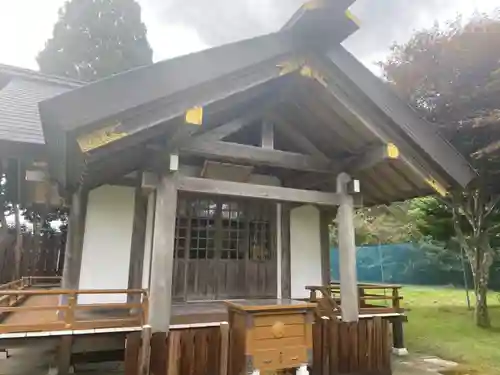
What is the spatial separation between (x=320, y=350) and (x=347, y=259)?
1.25 meters

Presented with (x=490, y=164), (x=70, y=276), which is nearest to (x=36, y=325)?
(x=70, y=276)

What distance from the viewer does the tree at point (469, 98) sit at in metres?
8.45

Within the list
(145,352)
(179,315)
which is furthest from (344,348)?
(145,352)

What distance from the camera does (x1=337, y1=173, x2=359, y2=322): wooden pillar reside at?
5.11 meters

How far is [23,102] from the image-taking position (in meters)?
8.44

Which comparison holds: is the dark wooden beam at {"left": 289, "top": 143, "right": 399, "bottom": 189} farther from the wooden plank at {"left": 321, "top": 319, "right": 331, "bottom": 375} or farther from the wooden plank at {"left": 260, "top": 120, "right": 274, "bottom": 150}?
the wooden plank at {"left": 321, "top": 319, "right": 331, "bottom": 375}

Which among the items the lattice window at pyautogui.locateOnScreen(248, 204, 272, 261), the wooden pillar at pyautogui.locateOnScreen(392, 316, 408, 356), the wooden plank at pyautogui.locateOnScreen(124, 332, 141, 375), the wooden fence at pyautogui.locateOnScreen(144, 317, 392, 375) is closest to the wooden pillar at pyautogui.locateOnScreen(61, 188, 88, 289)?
the wooden plank at pyautogui.locateOnScreen(124, 332, 141, 375)

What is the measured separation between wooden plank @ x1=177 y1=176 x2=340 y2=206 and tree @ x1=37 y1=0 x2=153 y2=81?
15.0 meters

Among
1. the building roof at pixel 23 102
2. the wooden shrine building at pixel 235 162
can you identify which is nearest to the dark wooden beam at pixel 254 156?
the wooden shrine building at pixel 235 162

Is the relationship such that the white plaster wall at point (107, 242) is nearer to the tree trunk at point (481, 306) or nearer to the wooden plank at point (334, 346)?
the wooden plank at point (334, 346)

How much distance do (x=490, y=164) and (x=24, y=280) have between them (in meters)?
10.9

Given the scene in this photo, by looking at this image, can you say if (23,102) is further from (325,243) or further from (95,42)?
(95,42)

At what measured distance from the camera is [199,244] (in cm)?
664

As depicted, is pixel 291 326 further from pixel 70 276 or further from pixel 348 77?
pixel 70 276
